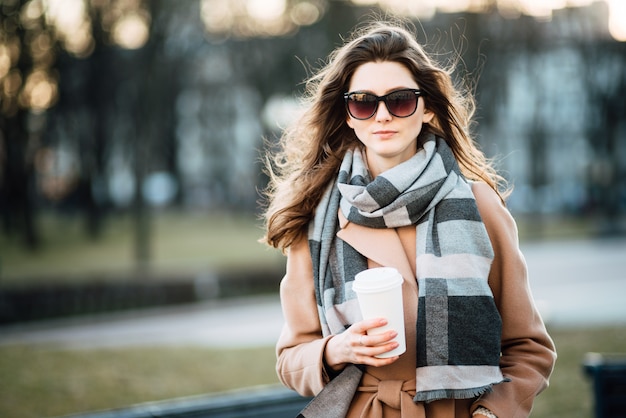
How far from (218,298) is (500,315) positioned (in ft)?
46.1

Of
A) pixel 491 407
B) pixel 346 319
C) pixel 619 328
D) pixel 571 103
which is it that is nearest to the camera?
pixel 491 407

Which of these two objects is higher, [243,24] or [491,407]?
[243,24]

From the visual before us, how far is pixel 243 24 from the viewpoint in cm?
2125

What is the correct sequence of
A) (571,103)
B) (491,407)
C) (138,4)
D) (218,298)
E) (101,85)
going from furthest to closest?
(571,103) → (101,85) → (138,4) → (218,298) → (491,407)

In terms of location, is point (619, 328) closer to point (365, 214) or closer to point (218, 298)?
point (365, 214)

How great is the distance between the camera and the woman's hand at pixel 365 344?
205cm

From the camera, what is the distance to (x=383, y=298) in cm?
203

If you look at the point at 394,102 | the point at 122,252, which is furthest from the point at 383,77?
the point at 122,252

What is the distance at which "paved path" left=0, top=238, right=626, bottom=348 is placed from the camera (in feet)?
33.7

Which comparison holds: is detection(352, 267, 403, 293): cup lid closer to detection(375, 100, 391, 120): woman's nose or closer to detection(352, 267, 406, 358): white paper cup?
detection(352, 267, 406, 358): white paper cup

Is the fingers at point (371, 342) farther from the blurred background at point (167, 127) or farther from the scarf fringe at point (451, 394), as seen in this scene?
the blurred background at point (167, 127)

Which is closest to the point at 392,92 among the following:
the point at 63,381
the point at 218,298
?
the point at 63,381

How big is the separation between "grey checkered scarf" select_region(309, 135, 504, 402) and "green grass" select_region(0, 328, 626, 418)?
150 inches

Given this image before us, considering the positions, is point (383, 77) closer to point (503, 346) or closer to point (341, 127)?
point (341, 127)
